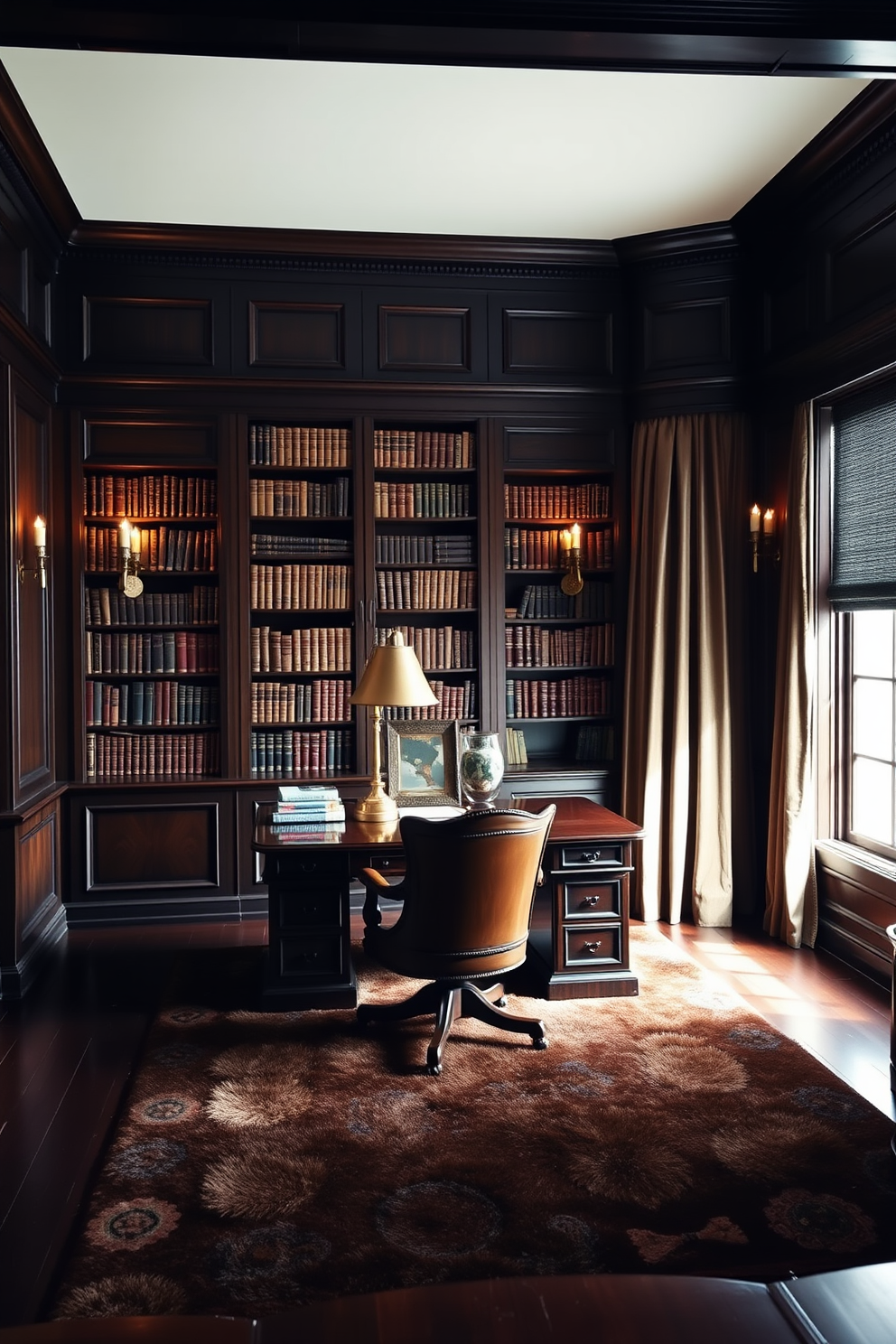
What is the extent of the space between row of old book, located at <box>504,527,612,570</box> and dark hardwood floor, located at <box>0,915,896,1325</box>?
197 centimetres

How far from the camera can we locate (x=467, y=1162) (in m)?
2.79

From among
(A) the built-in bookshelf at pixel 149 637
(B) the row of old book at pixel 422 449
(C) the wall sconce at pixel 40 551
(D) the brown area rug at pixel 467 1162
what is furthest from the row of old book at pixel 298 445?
(D) the brown area rug at pixel 467 1162

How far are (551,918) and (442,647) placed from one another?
192 centimetres

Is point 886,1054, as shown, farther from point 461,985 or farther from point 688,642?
point 688,642

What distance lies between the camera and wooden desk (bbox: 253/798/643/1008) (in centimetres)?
392

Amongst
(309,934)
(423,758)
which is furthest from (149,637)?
(309,934)

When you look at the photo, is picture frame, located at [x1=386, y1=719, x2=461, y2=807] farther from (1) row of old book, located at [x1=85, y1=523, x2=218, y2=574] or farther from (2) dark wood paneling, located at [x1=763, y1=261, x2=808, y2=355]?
(2) dark wood paneling, located at [x1=763, y1=261, x2=808, y2=355]

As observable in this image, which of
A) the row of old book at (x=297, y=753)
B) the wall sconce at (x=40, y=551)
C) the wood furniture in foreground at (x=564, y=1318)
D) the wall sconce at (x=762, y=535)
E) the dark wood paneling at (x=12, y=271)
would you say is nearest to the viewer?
the wood furniture in foreground at (x=564, y=1318)

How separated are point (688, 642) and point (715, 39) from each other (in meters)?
3.58

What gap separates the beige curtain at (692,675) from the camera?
16.9ft

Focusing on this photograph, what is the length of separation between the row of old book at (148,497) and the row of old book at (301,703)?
0.97 metres

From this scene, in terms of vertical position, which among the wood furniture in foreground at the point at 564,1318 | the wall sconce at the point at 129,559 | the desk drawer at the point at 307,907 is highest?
the wall sconce at the point at 129,559

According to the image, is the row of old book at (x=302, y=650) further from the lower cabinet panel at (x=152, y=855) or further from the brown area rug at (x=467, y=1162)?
the brown area rug at (x=467, y=1162)

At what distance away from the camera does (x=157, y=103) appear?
3.86 meters
